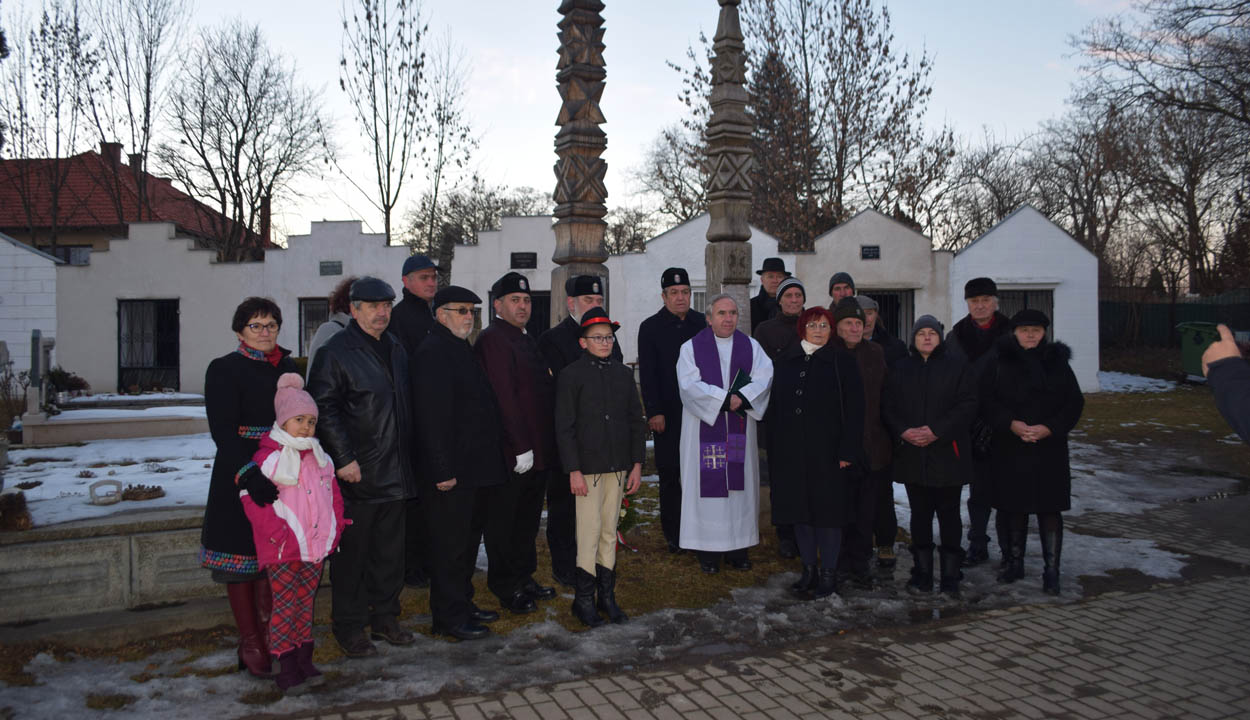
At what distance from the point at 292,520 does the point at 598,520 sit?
1799 millimetres

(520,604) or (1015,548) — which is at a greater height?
(1015,548)

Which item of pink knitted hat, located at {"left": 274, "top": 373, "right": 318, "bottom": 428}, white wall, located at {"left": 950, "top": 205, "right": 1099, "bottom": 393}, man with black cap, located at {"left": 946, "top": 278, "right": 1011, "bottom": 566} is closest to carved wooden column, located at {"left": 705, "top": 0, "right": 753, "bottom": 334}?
man with black cap, located at {"left": 946, "top": 278, "right": 1011, "bottom": 566}

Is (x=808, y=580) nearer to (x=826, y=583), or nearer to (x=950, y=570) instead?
(x=826, y=583)

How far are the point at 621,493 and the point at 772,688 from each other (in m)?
1.59

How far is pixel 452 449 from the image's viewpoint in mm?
4812

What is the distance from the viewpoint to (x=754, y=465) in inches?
247

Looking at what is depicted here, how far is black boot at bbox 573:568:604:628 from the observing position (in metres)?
5.03

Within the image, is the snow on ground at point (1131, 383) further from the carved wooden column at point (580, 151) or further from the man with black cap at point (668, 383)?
the carved wooden column at point (580, 151)

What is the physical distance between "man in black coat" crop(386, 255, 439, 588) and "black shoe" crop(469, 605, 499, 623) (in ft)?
2.25

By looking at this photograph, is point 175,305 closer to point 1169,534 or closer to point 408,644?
point 408,644

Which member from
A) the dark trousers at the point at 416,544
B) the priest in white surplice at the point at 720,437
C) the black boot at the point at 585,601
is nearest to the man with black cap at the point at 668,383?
the priest in white surplice at the point at 720,437

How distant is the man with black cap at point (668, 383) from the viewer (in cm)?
664

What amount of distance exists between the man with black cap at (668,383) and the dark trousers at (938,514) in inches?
68.9

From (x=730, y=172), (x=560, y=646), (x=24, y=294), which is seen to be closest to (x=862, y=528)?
(x=560, y=646)
